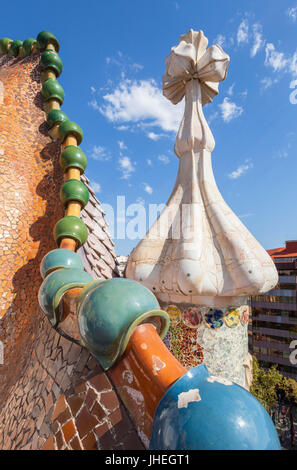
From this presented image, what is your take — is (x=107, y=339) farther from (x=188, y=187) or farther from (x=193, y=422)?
(x=188, y=187)

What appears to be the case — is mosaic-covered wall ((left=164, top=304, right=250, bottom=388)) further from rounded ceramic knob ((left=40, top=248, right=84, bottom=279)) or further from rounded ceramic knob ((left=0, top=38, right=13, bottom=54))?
rounded ceramic knob ((left=0, top=38, right=13, bottom=54))

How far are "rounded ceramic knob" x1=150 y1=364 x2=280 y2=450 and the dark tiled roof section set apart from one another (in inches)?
99.4

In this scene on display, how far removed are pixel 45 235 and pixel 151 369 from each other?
10.3 feet

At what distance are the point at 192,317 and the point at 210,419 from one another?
3514 mm

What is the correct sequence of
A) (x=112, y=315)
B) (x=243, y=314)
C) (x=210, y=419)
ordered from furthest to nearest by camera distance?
(x=243, y=314) → (x=112, y=315) → (x=210, y=419)

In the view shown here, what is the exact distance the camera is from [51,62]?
5.00m

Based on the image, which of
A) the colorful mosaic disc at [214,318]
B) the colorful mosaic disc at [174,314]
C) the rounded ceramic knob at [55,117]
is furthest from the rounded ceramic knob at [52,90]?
the colorful mosaic disc at [214,318]

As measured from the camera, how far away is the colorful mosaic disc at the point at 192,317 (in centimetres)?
429

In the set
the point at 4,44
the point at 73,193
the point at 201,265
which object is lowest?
the point at 201,265

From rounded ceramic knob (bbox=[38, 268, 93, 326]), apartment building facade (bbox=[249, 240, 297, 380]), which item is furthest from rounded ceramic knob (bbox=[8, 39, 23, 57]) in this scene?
apartment building facade (bbox=[249, 240, 297, 380])

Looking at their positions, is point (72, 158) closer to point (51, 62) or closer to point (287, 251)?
point (51, 62)

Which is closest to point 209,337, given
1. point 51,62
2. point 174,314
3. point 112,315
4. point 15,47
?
point 174,314
